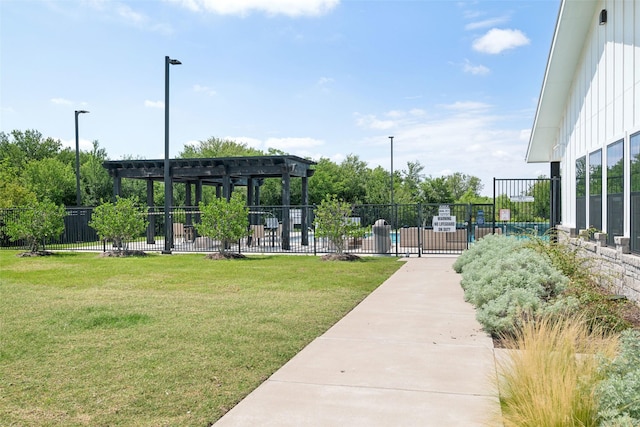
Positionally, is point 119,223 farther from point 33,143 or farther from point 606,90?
point 33,143

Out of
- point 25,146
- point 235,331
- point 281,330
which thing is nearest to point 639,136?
point 281,330

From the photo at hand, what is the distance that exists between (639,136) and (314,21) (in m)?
11.5

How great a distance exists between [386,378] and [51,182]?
141 ft

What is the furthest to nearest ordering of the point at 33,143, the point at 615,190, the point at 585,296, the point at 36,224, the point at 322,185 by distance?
the point at 33,143, the point at 322,185, the point at 36,224, the point at 615,190, the point at 585,296

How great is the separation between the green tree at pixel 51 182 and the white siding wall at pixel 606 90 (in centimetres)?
3879

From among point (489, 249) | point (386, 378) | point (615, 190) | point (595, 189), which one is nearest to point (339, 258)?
point (489, 249)

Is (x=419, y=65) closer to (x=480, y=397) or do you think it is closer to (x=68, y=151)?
(x=480, y=397)

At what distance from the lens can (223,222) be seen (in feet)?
63.1

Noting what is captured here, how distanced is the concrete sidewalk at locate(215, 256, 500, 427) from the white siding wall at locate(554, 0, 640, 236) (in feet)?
14.3

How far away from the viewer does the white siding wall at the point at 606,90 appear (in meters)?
8.84

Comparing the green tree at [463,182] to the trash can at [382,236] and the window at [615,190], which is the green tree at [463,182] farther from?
the window at [615,190]

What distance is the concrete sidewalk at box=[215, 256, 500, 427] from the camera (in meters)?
4.46

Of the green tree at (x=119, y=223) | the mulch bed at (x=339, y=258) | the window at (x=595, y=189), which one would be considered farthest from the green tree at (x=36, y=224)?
the window at (x=595, y=189)

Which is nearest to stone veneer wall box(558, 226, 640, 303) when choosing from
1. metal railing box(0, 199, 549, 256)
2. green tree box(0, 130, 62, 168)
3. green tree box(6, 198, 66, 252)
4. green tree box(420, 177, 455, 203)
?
metal railing box(0, 199, 549, 256)
